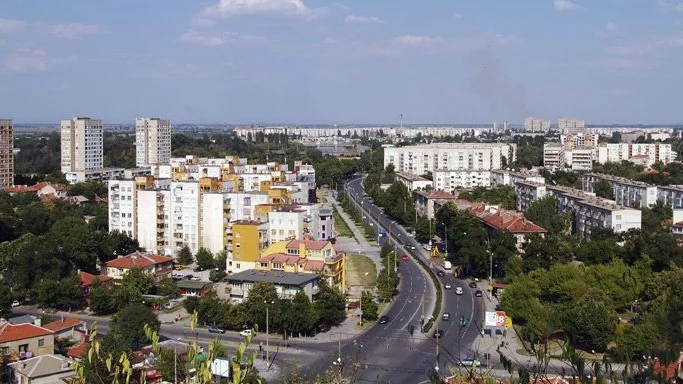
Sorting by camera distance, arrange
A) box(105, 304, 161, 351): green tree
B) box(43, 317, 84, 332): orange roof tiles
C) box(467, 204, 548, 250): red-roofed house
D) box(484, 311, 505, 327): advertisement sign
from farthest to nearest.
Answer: box(467, 204, 548, 250): red-roofed house
box(484, 311, 505, 327): advertisement sign
box(43, 317, 84, 332): orange roof tiles
box(105, 304, 161, 351): green tree

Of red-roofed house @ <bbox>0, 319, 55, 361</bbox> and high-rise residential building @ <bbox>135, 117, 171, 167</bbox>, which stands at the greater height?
high-rise residential building @ <bbox>135, 117, 171, 167</bbox>

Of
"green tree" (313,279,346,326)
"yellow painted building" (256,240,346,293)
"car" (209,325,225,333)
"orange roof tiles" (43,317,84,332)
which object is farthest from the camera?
"yellow painted building" (256,240,346,293)

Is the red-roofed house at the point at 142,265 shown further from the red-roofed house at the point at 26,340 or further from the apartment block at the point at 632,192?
the apartment block at the point at 632,192

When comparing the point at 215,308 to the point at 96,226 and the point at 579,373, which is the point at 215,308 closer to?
the point at 96,226

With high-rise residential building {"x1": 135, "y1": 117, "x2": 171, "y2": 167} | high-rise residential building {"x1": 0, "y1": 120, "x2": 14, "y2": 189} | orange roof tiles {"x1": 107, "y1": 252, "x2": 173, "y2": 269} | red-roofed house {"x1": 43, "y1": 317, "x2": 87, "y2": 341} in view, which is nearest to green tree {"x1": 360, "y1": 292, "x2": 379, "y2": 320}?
red-roofed house {"x1": 43, "y1": 317, "x2": 87, "y2": 341}

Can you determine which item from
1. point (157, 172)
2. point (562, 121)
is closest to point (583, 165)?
point (157, 172)

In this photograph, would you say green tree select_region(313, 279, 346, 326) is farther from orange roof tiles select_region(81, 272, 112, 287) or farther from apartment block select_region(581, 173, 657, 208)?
apartment block select_region(581, 173, 657, 208)
